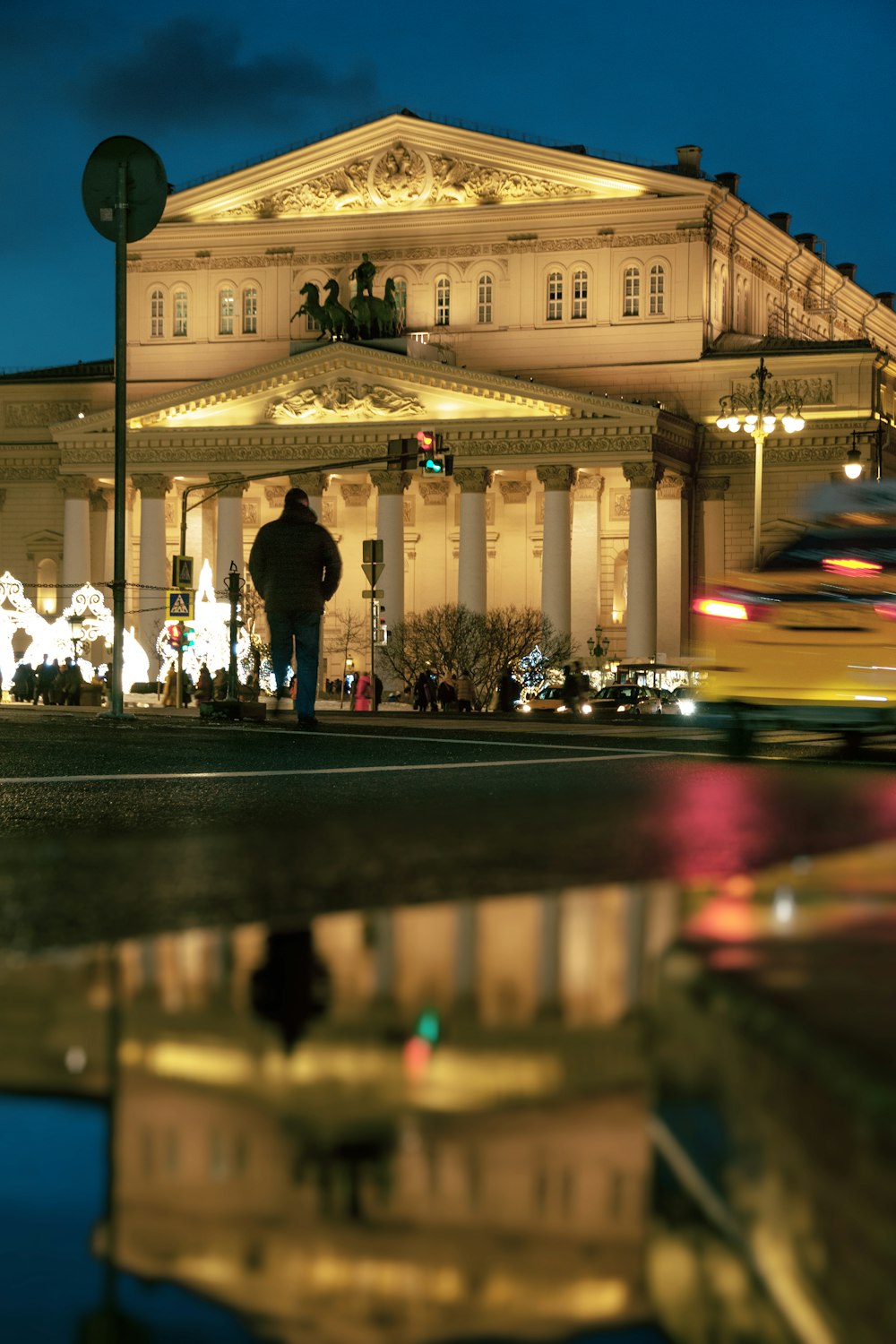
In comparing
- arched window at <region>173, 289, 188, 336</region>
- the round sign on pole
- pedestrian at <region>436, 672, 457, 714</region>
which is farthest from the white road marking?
arched window at <region>173, 289, 188, 336</region>

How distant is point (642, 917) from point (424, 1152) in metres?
1.57

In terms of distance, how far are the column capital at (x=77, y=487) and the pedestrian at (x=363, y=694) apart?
26046 mm

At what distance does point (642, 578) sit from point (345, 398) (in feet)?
38.2

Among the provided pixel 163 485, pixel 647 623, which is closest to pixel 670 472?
pixel 647 623

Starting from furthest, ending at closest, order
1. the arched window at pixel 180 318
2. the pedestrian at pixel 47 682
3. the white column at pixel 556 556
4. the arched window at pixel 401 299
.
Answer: the arched window at pixel 180 318, the arched window at pixel 401 299, the white column at pixel 556 556, the pedestrian at pixel 47 682

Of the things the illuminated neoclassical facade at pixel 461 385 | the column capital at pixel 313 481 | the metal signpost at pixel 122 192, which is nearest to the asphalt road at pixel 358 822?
the metal signpost at pixel 122 192

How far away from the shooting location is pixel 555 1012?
2363mm

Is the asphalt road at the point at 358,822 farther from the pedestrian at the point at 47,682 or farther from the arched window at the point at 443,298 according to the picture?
the arched window at the point at 443,298

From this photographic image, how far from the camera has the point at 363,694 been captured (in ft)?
159

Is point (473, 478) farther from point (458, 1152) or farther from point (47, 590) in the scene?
point (458, 1152)

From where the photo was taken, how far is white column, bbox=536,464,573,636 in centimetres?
6731

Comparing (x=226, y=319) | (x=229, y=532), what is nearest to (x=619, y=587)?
(x=229, y=532)

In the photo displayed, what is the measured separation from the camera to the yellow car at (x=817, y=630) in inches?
508

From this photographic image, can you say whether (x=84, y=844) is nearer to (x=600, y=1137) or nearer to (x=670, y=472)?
(x=600, y=1137)
